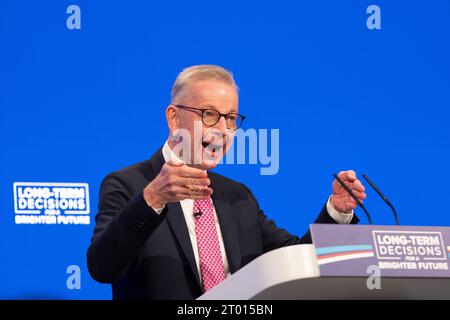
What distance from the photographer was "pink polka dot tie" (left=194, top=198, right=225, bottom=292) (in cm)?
241

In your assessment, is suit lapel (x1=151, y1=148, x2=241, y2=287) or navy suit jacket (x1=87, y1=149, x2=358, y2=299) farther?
suit lapel (x1=151, y1=148, x2=241, y2=287)

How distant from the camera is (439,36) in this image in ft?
11.6

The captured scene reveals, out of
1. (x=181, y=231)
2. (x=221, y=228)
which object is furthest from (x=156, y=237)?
(x=221, y=228)

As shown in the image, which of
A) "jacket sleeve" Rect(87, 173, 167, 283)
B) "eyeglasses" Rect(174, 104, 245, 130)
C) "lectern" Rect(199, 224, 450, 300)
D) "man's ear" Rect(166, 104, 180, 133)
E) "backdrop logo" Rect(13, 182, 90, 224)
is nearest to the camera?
"lectern" Rect(199, 224, 450, 300)

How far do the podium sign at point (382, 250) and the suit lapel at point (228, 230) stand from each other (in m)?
0.86

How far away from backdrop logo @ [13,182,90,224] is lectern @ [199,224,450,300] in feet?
4.65

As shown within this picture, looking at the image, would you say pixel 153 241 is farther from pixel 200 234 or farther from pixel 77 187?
pixel 77 187

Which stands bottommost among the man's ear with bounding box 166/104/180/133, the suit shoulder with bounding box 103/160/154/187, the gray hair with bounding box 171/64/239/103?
the suit shoulder with bounding box 103/160/154/187

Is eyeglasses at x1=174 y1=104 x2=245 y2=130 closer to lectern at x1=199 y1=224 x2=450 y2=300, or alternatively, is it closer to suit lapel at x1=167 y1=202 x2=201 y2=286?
suit lapel at x1=167 y1=202 x2=201 y2=286

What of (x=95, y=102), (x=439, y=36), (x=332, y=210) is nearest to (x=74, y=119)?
(x=95, y=102)

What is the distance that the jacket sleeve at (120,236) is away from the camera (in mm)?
2041

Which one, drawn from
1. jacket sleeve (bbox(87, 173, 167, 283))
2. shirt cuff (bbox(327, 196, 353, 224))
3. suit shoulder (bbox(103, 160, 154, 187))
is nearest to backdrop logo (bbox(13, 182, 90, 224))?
suit shoulder (bbox(103, 160, 154, 187))

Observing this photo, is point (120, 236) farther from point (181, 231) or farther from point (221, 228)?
point (221, 228)

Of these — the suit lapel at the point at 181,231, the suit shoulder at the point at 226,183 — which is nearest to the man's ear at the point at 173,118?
the suit shoulder at the point at 226,183
